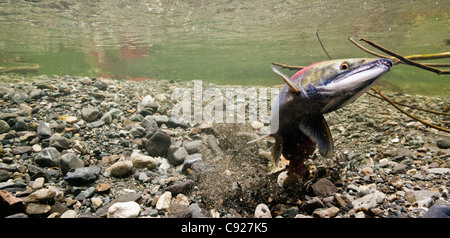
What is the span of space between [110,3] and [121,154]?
11427mm

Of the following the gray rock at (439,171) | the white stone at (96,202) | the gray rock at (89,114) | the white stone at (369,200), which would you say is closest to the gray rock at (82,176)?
the white stone at (96,202)

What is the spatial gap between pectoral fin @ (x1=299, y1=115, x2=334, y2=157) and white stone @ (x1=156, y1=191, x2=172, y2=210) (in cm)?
187

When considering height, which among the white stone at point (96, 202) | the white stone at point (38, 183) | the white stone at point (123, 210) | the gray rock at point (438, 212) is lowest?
the white stone at point (96, 202)

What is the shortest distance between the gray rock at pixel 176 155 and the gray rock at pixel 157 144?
0.16 meters

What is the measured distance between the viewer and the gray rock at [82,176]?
8.96 ft

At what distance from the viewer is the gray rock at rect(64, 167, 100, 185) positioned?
273 cm

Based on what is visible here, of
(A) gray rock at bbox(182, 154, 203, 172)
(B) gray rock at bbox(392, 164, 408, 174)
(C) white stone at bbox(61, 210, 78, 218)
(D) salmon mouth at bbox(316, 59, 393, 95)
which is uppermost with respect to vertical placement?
(D) salmon mouth at bbox(316, 59, 393, 95)

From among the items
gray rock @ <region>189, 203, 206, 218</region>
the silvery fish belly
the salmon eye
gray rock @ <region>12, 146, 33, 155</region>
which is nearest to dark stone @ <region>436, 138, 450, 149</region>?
the silvery fish belly

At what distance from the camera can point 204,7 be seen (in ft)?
41.1

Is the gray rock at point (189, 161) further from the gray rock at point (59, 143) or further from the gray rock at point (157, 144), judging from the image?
the gray rock at point (59, 143)

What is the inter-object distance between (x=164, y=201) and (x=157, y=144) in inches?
61.3

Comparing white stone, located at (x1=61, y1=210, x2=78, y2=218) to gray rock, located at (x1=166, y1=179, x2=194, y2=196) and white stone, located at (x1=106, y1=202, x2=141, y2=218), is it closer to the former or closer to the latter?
white stone, located at (x1=106, y1=202, x2=141, y2=218)

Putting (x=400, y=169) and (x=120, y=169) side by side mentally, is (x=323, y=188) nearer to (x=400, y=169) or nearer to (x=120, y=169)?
(x=400, y=169)

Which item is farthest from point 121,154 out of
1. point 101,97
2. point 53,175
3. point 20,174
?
point 101,97
